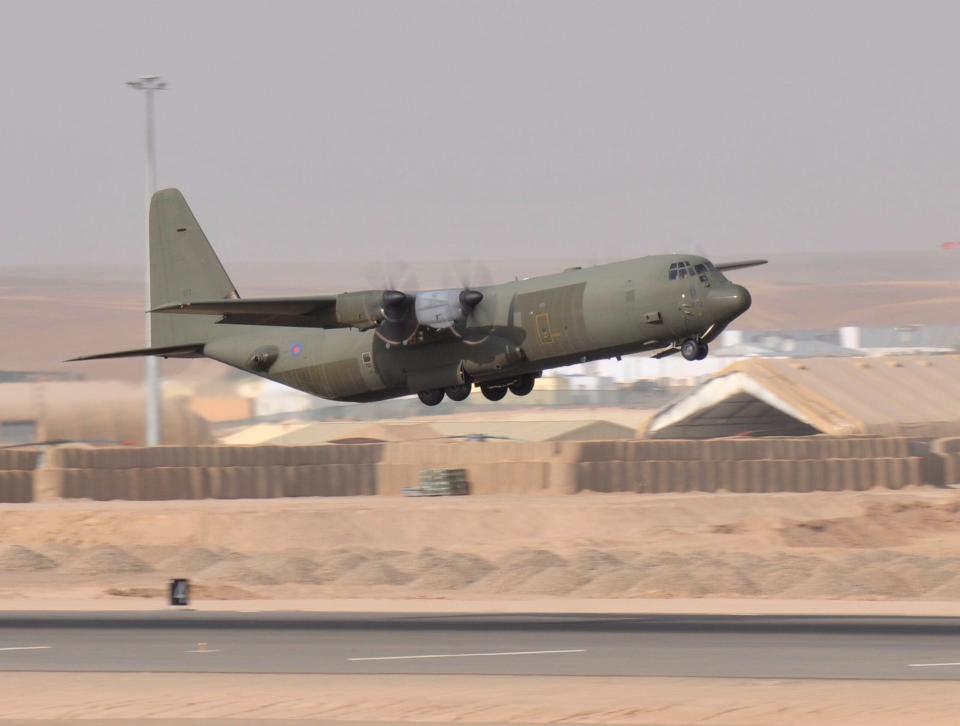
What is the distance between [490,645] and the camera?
31969 mm

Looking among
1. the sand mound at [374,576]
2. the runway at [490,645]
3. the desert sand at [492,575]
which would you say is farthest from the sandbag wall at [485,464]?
the runway at [490,645]

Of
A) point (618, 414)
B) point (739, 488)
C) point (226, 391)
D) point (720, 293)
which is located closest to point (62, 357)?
point (618, 414)

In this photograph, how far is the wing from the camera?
43.7 m

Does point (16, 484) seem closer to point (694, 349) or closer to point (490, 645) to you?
point (694, 349)

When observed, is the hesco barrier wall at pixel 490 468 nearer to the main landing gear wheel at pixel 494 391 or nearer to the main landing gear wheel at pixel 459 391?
the main landing gear wheel at pixel 494 391

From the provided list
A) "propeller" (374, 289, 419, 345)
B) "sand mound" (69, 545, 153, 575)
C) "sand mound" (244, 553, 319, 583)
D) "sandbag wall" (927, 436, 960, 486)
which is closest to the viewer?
"propeller" (374, 289, 419, 345)

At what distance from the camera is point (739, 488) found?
67125 millimetres

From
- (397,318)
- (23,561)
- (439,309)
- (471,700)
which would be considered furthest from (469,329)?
(23,561)

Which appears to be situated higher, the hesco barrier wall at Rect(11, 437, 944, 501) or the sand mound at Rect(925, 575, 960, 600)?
the hesco barrier wall at Rect(11, 437, 944, 501)

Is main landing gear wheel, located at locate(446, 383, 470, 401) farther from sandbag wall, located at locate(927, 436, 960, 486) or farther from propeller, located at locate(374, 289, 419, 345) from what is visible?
sandbag wall, located at locate(927, 436, 960, 486)

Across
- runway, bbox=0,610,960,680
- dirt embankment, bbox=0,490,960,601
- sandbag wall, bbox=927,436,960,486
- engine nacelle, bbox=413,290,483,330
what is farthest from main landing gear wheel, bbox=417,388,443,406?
sandbag wall, bbox=927,436,960,486

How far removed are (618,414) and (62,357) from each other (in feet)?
320

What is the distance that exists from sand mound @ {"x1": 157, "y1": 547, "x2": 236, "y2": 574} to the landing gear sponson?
13.0 metres

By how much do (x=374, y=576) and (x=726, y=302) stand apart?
17.5 meters
